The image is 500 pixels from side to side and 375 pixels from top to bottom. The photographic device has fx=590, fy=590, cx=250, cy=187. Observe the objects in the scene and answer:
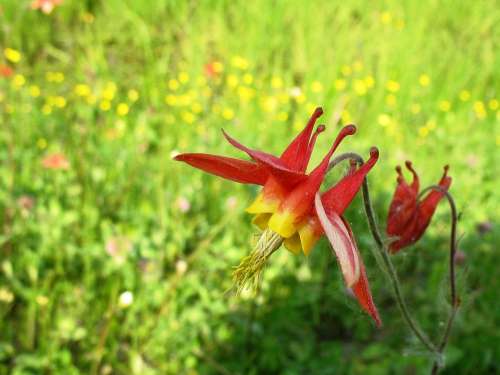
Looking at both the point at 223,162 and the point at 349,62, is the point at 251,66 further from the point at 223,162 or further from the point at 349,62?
the point at 223,162

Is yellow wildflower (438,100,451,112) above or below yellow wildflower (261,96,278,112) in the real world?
above

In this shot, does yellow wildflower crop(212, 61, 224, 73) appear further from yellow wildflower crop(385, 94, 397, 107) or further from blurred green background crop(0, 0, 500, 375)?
yellow wildflower crop(385, 94, 397, 107)

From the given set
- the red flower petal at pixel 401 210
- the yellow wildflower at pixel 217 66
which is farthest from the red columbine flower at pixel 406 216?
the yellow wildflower at pixel 217 66

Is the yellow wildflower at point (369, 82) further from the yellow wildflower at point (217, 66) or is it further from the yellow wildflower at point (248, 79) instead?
the yellow wildflower at point (217, 66)

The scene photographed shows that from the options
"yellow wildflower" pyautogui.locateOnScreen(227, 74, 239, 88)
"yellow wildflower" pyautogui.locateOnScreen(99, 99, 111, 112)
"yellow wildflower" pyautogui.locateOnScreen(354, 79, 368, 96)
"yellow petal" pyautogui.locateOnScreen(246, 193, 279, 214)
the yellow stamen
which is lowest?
the yellow stamen

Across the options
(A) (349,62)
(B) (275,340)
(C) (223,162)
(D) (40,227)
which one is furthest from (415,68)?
(C) (223,162)

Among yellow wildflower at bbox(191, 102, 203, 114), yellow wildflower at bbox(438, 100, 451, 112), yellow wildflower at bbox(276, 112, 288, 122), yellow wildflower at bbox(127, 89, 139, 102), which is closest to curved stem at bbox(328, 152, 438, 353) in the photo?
yellow wildflower at bbox(276, 112, 288, 122)

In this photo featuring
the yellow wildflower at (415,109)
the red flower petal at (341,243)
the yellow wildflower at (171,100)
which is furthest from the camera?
the yellow wildflower at (415,109)
